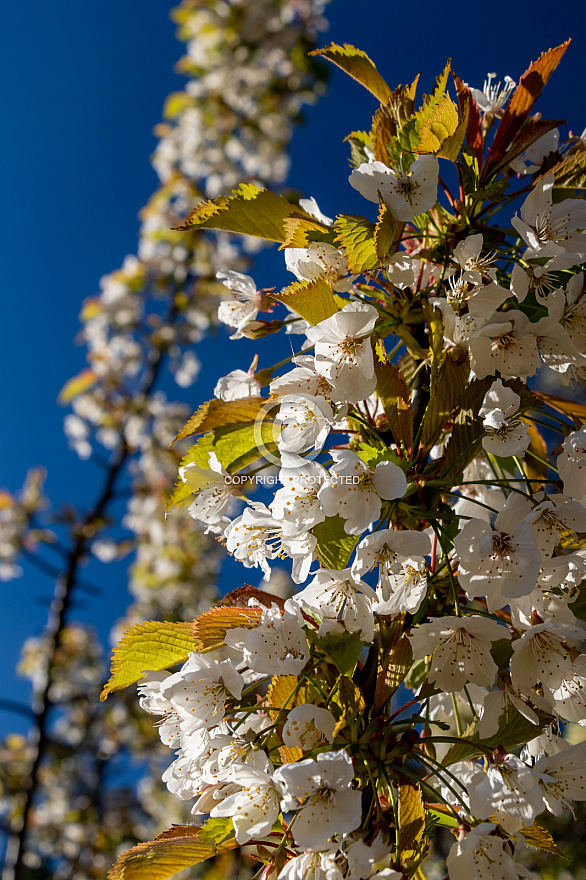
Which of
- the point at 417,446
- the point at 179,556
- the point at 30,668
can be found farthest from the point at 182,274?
the point at 417,446

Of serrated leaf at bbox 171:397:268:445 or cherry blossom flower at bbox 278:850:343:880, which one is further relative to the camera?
serrated leaf at bbox 171:397:268:445

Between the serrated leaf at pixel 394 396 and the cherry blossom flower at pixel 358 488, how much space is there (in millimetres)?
95

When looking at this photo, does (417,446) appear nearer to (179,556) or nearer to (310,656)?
(310,656)

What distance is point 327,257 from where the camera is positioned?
912 mm

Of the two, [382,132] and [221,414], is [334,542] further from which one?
[382,132]

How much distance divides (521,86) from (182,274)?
4223 millimetres

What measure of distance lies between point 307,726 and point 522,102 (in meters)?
1.01

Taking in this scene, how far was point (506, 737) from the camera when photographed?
75cm

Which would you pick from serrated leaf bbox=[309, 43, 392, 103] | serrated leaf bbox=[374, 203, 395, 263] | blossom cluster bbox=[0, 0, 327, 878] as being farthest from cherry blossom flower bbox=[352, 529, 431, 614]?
blossom cluster bbox=[0, 0, 327, 878]

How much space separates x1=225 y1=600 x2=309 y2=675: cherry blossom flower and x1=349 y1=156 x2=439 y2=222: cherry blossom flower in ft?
1.77

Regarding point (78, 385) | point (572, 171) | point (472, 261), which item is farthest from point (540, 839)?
point (78, 385)

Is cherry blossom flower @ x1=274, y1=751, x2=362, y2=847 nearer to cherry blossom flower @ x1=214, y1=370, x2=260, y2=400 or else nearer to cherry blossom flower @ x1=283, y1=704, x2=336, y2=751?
cherry blossom flower @ x1=283, y1=704, x2=336, y2=751

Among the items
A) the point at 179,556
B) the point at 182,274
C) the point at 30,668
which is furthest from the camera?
the point at 179,556

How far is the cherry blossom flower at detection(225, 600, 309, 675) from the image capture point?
2.33 feet
